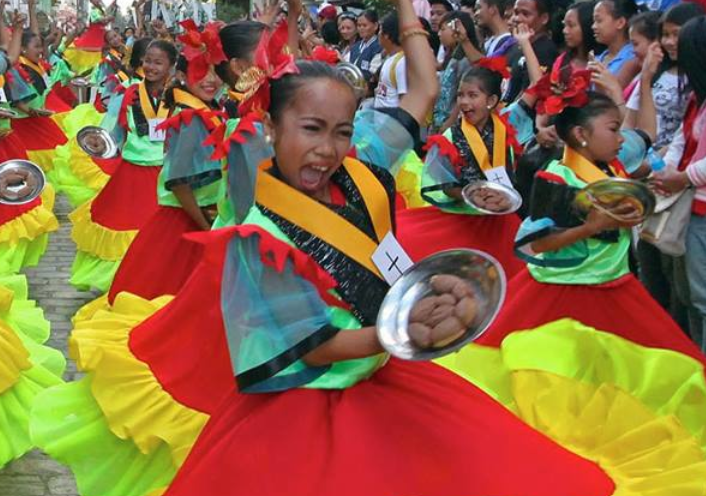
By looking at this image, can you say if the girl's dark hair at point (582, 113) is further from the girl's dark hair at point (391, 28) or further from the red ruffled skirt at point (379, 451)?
the girl's dark hair at point (391, 28)

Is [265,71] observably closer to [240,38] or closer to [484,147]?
[240,38]

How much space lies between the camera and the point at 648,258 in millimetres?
5977

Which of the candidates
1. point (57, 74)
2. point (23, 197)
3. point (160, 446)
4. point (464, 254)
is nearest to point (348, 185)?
point (464, 254)

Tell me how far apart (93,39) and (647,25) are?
43.9 ft

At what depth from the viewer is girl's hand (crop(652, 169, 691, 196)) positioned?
16.1 ft

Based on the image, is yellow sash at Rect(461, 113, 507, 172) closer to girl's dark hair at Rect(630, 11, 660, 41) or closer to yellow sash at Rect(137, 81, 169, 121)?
girl's dark hair at Rect(630, 11, 660, 41)

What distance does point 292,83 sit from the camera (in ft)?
9.71

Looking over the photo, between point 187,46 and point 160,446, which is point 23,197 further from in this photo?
point 160,446

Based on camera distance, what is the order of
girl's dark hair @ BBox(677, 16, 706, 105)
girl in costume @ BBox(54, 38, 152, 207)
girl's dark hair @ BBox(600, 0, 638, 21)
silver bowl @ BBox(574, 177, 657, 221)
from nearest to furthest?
silver bowl @ BBox(574, 177, 657, 221) → girl's dark hair @ BBox(677, 16, 706, 105) → girl's dark hair @ BBox(600, 0, 638, 21) → girl in costume @ BBox(54, 38, 152, 207)

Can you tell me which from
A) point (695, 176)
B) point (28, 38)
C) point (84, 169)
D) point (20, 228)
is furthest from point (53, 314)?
point (28, 38)

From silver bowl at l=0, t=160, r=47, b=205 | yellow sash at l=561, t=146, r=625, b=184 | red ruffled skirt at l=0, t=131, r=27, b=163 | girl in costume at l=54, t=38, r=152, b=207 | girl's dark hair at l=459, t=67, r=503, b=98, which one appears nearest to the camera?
yellow sash at l=561, t=146, r=625, b=184

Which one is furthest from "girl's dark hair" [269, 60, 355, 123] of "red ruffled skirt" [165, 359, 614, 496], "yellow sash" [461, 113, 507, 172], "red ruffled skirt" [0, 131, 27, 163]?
"red ruffled skirt" [0, 131, 27, 163]

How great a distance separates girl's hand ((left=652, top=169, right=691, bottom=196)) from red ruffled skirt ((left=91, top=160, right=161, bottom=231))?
3.89 metres

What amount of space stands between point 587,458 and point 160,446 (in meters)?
1.65
